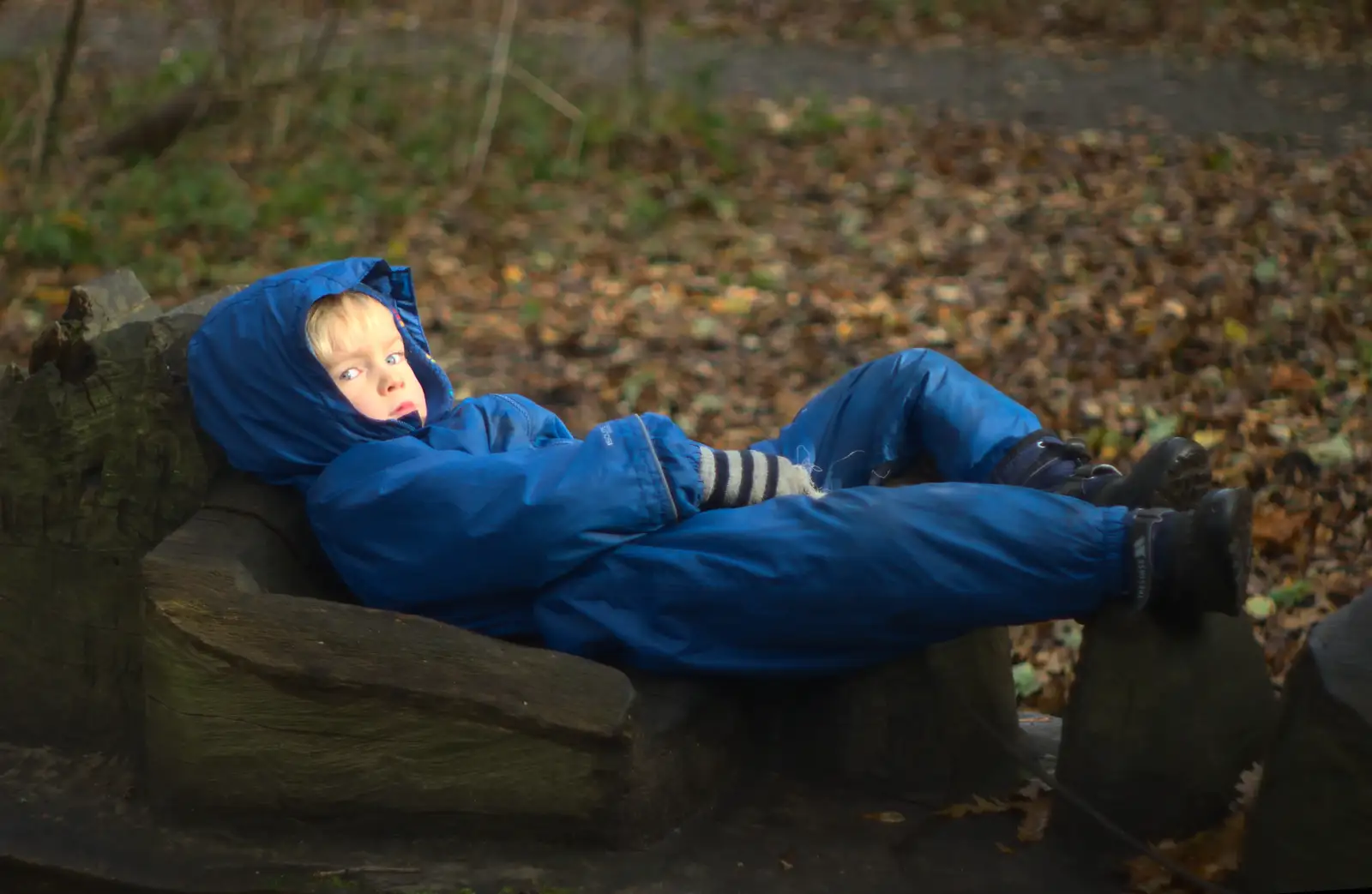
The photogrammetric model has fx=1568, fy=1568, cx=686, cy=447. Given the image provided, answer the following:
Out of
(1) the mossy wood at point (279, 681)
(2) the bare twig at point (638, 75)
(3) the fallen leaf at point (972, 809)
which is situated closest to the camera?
(1) the mossy wood at point (279, 681)

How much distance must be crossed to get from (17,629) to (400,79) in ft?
29.8

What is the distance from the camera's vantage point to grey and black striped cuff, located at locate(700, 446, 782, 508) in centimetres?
345

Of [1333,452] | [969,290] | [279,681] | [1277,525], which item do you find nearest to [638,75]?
[969,290]

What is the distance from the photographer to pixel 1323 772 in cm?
290

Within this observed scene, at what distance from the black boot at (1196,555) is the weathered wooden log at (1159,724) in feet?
0.40

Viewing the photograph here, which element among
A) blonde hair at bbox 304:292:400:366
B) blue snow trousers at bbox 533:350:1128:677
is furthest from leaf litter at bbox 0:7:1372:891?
blonde hair at bbox 304:292:400:366

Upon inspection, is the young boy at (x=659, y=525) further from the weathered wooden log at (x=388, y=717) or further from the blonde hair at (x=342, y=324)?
the weathered wooden log at (x=388, y=717)

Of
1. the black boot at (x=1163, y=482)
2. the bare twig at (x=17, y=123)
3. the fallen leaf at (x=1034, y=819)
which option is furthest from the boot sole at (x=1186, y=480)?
the bare twig at (x=17, y=123)

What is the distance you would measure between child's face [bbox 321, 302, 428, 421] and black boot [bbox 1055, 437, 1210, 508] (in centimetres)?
158

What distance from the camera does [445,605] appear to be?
140 inches

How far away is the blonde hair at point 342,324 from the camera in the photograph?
3584mm

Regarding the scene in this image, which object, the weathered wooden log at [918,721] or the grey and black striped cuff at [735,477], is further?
the weathered wooden log at [918,721]

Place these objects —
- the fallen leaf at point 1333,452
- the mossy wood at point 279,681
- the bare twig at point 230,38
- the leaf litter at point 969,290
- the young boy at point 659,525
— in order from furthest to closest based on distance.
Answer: the bare twig at point 230,38 < the leaf litter at point 969,290 < the fallen leaf at point 1333,452 < the mossy wood at point 279,681 < the young boy at point 659,525

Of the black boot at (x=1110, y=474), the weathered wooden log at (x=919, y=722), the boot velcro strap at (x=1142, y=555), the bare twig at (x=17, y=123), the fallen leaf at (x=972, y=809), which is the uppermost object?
the bare twig at (x=17, y=123)
